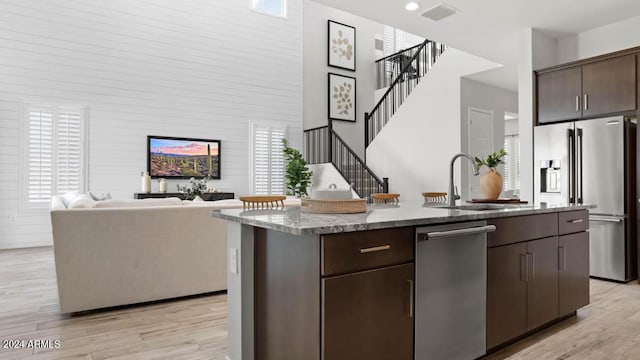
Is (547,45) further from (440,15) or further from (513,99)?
(513,99)

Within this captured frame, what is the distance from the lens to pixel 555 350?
8.30ft

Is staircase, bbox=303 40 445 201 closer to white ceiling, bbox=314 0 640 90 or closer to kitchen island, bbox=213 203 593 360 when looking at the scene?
white ceiling, bbox=314 0 640 90

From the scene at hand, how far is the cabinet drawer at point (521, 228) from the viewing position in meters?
2.42

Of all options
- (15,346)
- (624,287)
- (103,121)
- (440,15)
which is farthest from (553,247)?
(103,121)

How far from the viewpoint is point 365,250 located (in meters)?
1.75

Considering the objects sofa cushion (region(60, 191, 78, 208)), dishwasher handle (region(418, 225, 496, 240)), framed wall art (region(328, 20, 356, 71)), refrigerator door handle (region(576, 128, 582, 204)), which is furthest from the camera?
framed wall art (region(328, 20, 356, 71))

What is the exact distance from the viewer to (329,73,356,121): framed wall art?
9.20 m

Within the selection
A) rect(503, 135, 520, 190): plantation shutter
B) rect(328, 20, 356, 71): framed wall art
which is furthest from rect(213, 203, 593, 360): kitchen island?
rect(503, 135, 520, 190): plantation shutter

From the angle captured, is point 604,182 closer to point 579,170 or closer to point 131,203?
point 579,170

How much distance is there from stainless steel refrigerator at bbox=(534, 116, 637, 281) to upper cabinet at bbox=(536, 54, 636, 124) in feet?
0.62

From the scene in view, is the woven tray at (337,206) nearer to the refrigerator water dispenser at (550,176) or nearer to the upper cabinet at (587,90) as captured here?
the refrigerator water dispenser at (550,176)

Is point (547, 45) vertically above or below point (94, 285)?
above

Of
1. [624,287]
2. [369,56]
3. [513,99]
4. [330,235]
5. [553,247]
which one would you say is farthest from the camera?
[369,56]

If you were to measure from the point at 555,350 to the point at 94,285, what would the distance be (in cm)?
334
